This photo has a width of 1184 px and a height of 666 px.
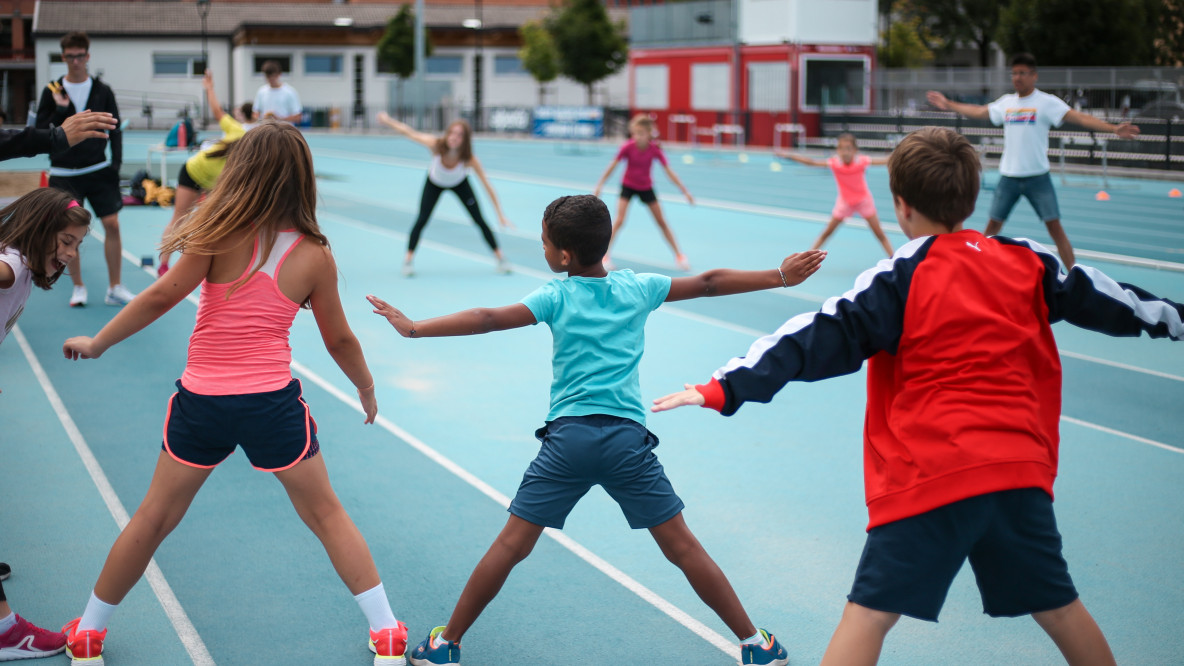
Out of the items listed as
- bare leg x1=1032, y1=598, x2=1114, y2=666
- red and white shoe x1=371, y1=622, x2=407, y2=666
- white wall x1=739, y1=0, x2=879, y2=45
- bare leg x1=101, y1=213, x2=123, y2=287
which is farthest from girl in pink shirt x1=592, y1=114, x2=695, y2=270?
white wall x1=739, y1=0, x2=879, y2=45

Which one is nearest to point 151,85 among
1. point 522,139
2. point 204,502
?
point 522,139

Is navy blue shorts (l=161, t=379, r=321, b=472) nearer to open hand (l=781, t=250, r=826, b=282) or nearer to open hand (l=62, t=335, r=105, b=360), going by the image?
open hand (l=62, t=335, r=105, b=360)

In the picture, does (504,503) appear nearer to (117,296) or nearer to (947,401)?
(947,401)

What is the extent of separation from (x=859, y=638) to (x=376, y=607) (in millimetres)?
1705

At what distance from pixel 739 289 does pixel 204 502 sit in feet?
10.1

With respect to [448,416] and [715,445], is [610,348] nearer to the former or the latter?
[715,445]

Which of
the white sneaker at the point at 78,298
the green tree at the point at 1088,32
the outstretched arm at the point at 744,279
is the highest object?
the green tree at the point at 1088,32

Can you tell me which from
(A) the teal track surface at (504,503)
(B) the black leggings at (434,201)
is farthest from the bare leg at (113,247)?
(B) the black leggings at (434,201)

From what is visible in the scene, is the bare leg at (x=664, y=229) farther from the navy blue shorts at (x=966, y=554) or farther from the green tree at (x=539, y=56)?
the green tree at (x=539, y=56)

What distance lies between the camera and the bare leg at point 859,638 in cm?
282

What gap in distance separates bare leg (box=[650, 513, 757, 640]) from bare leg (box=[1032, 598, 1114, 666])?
1.04 metres

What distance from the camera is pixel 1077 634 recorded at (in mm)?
2926

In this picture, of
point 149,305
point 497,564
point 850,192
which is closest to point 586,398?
point 497,564

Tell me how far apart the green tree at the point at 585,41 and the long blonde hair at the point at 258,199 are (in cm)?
4492
